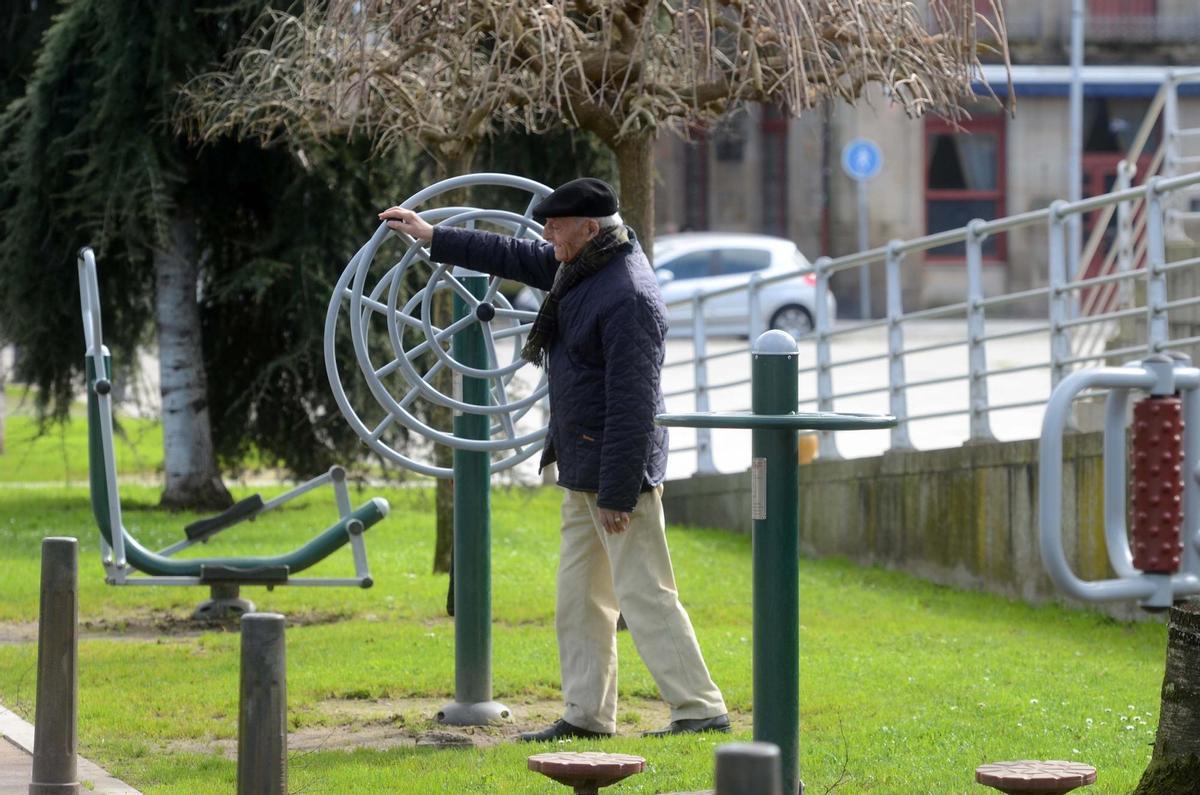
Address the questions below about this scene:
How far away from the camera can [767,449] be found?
17.0 ft

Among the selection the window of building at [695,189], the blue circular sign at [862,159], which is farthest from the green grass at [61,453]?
the window of building at [695,189]

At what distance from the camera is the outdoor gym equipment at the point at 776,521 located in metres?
5.14

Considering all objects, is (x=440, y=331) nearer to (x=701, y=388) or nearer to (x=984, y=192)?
(x=701, y=388)

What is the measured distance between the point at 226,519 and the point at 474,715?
9.70 feet

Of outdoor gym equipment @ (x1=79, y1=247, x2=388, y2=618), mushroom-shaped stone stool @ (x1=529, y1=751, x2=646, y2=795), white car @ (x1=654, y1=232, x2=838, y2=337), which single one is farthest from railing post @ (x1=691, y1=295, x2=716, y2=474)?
white car @ (x1=654, y1=232, x2=838, y2=337)

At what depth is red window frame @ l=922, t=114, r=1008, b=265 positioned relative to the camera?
39812 mm

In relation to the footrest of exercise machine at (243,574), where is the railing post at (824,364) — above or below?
above

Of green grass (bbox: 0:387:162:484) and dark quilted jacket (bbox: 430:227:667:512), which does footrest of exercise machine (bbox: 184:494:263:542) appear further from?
green grass (bbox: 0:387:162:484)

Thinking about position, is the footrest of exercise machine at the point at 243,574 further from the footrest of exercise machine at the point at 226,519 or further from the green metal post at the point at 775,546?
the green metal post at the point at 775,546

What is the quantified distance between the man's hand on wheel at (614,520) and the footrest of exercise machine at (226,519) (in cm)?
368

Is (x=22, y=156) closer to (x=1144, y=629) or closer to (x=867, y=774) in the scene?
(x=1144, y=629)

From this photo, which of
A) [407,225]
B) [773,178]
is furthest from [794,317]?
[407,225]

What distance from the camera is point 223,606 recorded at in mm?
10031

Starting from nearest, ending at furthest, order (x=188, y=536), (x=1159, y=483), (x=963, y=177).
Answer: (x=1159, y=483)
(x=188, y=536)
(x=963, y=177)
